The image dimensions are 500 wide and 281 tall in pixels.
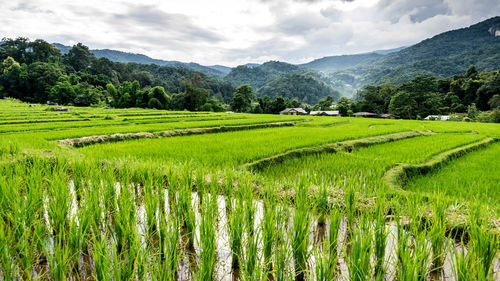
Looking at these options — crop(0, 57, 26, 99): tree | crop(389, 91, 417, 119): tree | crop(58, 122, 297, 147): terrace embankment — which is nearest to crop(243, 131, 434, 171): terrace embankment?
crop(58, 122, 297, 147): terrace embankment

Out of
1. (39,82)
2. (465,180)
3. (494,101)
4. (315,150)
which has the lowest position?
(465,180)

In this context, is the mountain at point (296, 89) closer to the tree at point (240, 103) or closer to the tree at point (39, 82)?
the tree at point (240, 103)

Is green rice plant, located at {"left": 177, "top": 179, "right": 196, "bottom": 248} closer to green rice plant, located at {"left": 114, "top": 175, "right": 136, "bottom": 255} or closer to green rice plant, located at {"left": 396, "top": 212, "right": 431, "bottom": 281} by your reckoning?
green rice plant, located at {"left": 114, "top": 175, "right": 136, "bottom": 255}

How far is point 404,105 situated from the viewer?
39.7 meters

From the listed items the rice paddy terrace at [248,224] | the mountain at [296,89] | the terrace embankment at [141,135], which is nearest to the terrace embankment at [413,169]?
the rice paddy terrace at [248,224]

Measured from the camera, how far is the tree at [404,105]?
39109 millimetres

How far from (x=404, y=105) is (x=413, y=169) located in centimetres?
4084

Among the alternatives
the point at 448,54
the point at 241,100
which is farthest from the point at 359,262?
the point at 448,54

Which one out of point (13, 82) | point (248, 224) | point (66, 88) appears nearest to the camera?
point (248, 224)

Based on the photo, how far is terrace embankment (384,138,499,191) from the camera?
4392 millimetres

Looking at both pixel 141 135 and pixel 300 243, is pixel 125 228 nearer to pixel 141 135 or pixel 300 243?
pixel 300 243

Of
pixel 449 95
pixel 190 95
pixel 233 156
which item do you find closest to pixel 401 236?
pixel 233 156

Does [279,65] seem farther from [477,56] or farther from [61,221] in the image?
[61,221]

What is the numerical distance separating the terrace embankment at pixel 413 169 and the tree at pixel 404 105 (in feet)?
121
